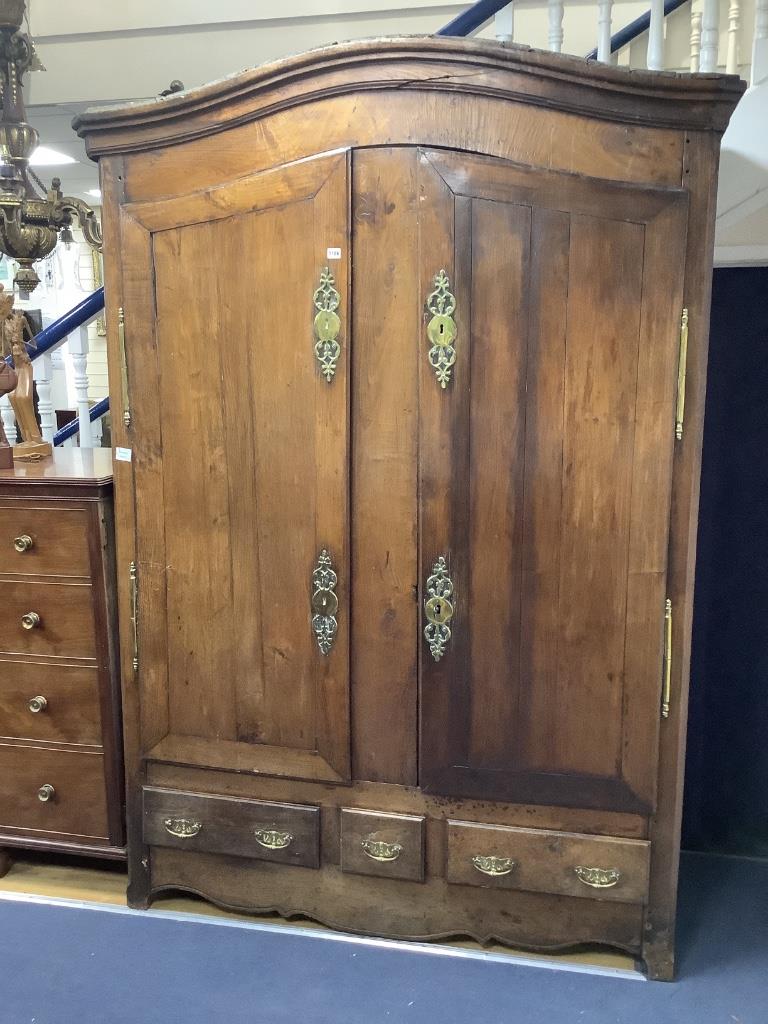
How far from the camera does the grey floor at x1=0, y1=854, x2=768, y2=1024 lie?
1.75m

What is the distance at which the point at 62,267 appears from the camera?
739 centimetres

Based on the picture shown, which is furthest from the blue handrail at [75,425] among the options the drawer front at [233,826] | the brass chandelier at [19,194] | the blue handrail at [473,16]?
the blue handrail at [473,16]

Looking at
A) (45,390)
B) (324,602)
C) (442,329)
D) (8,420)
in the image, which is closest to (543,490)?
(442,329)

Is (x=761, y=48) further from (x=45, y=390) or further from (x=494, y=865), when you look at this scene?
(x=45, y=390)

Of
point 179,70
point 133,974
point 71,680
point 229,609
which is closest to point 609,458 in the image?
point 229,609

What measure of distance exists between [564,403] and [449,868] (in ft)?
3.38

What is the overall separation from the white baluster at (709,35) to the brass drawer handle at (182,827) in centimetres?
218

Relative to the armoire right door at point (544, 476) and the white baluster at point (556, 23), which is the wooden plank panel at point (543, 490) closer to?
the armoire right door at point (544, 476)

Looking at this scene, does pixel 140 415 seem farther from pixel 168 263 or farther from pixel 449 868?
pixel 449 868

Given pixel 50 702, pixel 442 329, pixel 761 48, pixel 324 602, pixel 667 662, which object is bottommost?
pixel 50 702

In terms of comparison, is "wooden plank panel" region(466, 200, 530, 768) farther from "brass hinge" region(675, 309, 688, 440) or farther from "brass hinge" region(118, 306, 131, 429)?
"brass hinge" region(118, 306, 131, 429)

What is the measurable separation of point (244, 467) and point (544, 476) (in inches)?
25.1

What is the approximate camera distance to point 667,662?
1.75 m

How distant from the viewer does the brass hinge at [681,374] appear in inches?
64.6
